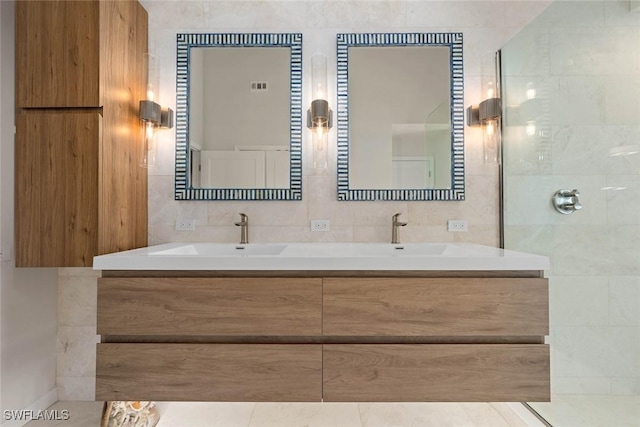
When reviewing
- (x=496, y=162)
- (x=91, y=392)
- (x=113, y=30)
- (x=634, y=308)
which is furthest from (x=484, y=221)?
(x=91, y=392)

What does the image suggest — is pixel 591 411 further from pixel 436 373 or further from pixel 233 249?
pixel 233 249

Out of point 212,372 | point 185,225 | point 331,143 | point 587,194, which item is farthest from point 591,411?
point 185,225

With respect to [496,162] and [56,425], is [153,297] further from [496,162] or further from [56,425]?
[496,162]

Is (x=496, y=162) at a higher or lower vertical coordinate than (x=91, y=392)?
higher

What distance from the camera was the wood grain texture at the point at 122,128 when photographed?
1640 millimetres

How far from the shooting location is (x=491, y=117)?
191 cm

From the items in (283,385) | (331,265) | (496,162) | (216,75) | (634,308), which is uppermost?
(216,75)

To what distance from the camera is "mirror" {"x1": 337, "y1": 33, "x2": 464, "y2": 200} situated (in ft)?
6.58

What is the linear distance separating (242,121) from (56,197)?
0.96 meters

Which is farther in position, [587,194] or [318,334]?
[587,194]

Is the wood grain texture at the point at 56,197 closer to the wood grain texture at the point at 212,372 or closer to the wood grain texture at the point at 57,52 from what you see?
the wood grain texture at the point at 57,52

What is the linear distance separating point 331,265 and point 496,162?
1170 mm

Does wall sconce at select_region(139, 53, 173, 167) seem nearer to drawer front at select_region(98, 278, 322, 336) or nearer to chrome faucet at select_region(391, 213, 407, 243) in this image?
drawer front at select_region(98, 278, 322, 336)

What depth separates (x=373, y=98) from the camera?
201 cm
